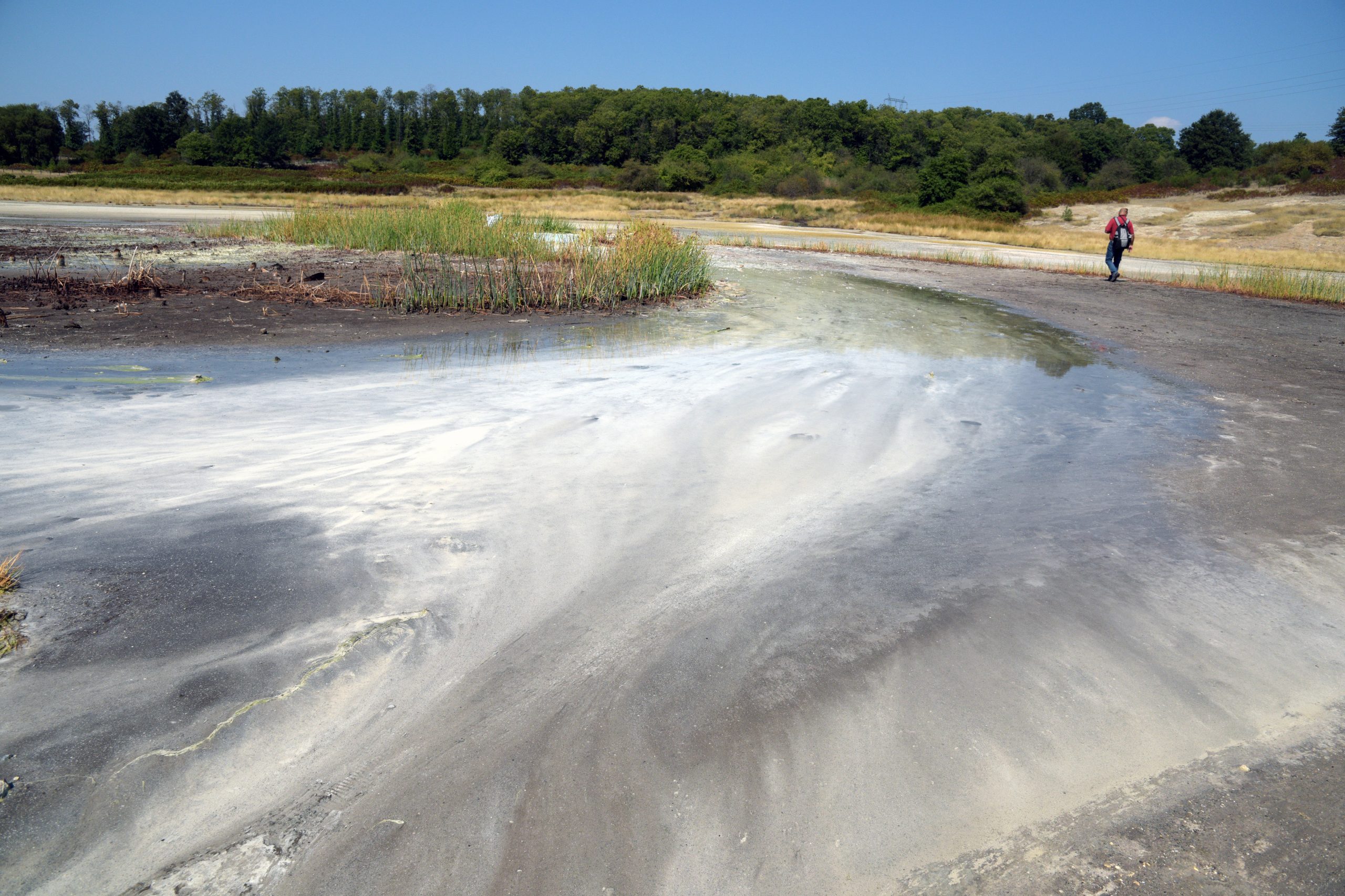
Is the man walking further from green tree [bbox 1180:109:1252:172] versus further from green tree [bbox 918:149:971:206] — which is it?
green tree [bbox 1180:109:1252:172]

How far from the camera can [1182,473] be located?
5.88m

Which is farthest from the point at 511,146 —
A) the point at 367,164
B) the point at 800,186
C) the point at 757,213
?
the point at 757,213

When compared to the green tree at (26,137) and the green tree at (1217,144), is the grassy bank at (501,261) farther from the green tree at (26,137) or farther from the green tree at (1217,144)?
the green tree at (26,137)

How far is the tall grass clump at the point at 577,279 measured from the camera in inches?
480

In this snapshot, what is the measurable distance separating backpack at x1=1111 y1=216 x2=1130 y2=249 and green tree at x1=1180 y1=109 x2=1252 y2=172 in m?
69.0

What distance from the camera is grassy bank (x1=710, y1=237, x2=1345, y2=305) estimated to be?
18.8 m

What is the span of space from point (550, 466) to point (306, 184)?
68953 millimetres

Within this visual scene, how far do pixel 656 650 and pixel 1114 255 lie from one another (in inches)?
814

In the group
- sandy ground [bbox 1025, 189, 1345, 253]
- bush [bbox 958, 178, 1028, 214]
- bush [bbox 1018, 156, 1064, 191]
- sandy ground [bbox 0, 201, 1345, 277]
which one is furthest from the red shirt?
bush [bbox 1018, 156, 1064, 191]

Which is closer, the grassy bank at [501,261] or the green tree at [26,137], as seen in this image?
the grassy bank at [501,261]

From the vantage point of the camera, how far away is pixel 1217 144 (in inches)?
3004

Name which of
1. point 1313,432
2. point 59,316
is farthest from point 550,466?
point 59,316

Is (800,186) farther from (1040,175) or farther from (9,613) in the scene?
(9,613)

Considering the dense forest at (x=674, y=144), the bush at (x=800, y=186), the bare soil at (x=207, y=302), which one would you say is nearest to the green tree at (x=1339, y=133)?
the dense forest at (x=674, y=144)
